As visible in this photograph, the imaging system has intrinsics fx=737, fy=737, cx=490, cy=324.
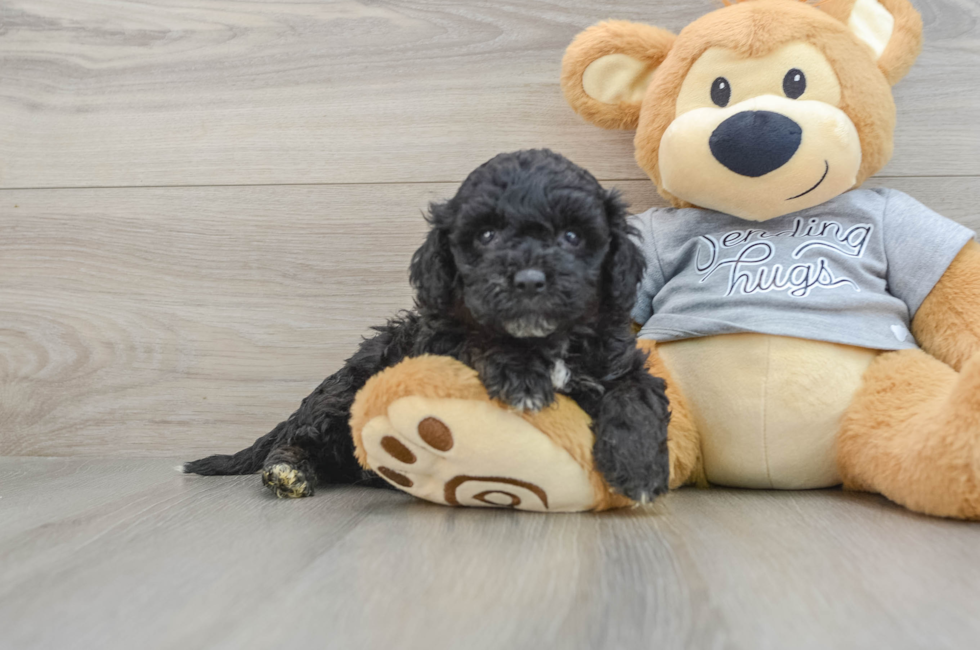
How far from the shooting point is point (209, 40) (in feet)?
6.15

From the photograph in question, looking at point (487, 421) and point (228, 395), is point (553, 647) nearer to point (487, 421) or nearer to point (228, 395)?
point (487, 421)

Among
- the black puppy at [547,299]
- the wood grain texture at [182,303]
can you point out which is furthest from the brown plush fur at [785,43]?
the wood grain texture at [182,303]

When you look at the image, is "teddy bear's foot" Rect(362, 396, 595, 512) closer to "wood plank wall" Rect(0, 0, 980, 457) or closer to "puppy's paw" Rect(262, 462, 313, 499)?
"puppy's paw" Rect(262, 462, 313, 499)

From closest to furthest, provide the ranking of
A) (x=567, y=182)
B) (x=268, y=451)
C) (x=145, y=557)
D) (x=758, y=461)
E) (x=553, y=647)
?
(x=553, y=647), (x=145, y=557), (x=567, y=182), (x=758, y=461), (x=268, y=451)

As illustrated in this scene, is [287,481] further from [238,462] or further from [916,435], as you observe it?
[916,435]

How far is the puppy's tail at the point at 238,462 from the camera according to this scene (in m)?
1.62

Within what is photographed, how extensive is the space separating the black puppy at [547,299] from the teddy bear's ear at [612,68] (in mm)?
398

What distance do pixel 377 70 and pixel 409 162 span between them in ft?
0.80

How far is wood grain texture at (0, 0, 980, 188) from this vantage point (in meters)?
1.79

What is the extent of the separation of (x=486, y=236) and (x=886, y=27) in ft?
3.15

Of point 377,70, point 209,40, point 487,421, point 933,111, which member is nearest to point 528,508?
point 487,421

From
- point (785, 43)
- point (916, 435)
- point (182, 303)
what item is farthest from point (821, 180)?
point (182, 303)

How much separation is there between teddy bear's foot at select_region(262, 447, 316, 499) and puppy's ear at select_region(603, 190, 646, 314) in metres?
0.66

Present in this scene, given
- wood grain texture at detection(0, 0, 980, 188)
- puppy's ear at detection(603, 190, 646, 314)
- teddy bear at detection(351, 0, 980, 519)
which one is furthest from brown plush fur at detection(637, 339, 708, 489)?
wood grain texture at detection(0, 0, 980, 188)
